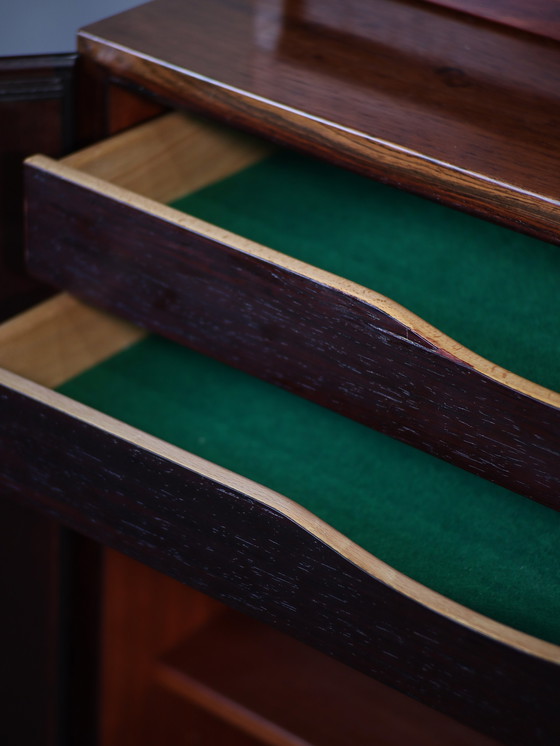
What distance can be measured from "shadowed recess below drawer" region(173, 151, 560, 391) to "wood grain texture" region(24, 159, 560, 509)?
0.29 ft

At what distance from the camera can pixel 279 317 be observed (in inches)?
21.6

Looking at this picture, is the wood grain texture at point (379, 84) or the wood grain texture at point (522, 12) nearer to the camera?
the wood grain texture at point (379, 84)

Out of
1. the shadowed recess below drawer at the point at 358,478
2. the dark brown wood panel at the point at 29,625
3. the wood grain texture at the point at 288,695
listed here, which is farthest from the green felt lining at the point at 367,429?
the wood grain texture at the point at 288,695

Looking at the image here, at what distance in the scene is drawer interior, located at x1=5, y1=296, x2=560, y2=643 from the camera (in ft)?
1.85

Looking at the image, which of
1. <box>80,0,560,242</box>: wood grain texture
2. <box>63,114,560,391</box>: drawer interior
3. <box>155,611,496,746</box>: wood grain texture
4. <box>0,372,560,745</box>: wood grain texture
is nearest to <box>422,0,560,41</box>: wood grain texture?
<box>80,0,560,242</box>: wood grain texture

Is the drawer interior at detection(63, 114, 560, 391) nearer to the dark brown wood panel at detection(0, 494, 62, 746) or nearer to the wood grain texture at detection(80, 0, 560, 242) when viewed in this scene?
the wood grain texture at detection(80, 0, 560, 242)

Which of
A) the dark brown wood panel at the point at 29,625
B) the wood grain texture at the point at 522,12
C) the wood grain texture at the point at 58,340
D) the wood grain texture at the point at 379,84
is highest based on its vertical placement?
the wood grain texture at the point at 522,12

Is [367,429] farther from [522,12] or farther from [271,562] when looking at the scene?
[522,12]

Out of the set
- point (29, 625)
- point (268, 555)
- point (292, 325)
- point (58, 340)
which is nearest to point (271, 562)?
point (268, 555)

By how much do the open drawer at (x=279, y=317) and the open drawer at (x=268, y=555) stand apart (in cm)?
7

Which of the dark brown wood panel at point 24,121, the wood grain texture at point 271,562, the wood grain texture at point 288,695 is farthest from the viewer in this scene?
the wood grain texture at point 288,695

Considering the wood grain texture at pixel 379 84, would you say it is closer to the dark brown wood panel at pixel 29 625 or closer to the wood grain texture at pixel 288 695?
the dark brown wood panel at pixel 29 625

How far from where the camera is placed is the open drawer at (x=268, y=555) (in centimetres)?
48

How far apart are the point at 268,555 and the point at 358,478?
12cm
